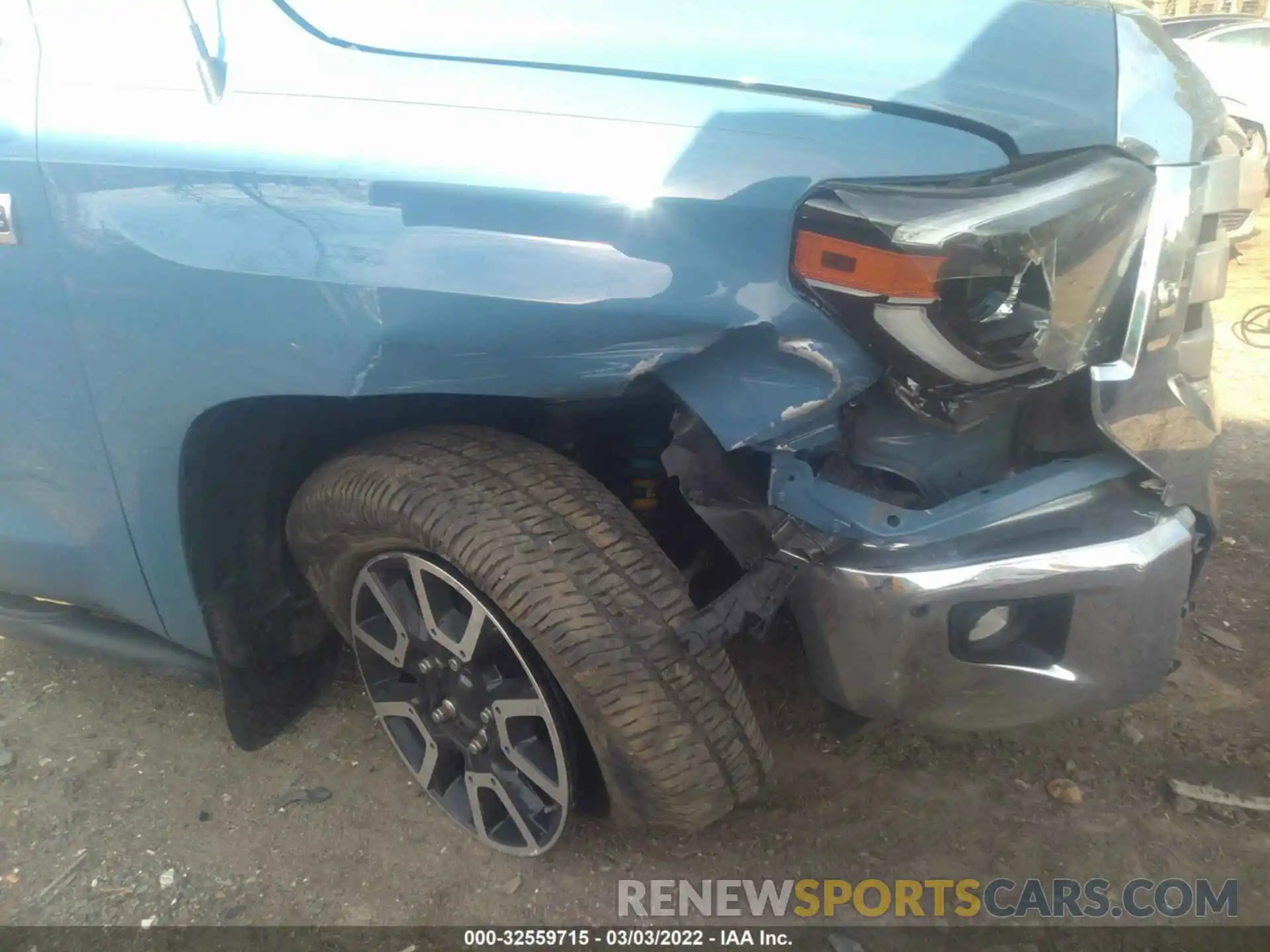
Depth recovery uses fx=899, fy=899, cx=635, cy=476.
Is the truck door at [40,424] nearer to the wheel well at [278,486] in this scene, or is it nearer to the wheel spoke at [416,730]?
the wheel well at [278,486]

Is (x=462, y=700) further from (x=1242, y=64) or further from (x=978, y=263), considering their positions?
(x=1242, y=64)

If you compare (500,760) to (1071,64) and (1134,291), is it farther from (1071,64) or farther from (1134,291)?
(1071,64)

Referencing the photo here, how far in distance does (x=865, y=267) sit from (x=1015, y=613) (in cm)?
64

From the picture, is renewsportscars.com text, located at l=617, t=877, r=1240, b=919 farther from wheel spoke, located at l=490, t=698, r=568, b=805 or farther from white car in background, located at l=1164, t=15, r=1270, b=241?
white car in background, located at l=1164, t=15, r=1270, b=241

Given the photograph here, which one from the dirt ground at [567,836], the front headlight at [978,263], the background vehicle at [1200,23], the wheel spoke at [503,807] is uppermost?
the background vehicle at [1200,23]

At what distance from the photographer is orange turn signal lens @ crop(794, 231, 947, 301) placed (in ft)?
4.02

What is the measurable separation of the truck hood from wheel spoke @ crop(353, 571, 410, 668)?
1.01m

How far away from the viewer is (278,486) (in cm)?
194

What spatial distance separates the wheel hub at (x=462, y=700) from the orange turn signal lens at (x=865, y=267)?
839 mm

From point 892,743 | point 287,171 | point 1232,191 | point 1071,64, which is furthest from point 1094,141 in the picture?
point 892,743

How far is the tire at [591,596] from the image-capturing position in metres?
1.52

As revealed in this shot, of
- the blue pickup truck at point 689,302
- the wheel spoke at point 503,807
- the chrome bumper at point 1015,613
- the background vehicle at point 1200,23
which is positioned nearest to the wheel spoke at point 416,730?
the wheel spoke at point 503,807

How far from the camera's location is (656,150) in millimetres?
1307

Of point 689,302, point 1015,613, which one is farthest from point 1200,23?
point 689,302
